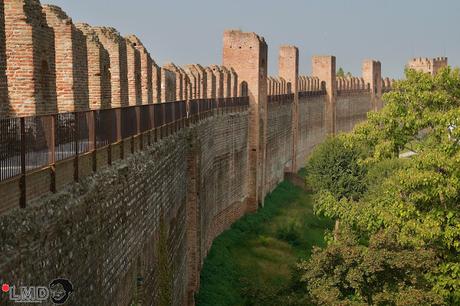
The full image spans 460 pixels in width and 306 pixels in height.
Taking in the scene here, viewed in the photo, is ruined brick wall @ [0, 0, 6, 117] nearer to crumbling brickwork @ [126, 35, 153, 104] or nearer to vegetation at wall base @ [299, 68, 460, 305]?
vegetation at wall base @ [299, 68, 460, 305]

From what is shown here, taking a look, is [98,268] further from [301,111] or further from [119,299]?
[301,111]

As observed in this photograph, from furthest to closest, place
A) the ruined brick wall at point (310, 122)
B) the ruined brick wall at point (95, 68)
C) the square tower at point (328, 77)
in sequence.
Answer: the square tower at point (328, 77) → the ruined brick wall at point (310, 122) → the ruined brick wall at point (95, 68)

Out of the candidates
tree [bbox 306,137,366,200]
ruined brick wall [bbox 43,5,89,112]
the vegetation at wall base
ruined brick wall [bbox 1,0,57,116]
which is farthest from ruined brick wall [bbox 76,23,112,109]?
tree [bbox 306,137,366,200]

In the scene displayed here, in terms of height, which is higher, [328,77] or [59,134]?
[328,77]

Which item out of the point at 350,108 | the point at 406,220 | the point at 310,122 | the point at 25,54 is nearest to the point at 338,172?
the point at 310,122

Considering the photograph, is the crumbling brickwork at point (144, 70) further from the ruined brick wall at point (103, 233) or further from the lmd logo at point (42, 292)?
the lmd logo at point (42, 292)

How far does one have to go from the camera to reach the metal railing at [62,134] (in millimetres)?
5664

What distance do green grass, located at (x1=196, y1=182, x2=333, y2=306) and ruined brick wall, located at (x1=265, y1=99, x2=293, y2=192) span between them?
51.9 inches

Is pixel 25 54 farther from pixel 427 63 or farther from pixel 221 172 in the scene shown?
pixel 427 63

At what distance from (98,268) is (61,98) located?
494 cm

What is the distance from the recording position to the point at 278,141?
124 feet

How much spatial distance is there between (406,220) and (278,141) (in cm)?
2181

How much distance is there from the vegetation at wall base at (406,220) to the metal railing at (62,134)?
5100 mm

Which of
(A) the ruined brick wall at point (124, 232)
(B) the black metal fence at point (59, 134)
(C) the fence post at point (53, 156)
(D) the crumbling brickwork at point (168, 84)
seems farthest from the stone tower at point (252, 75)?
(C) the fence post at point (53, 156)
